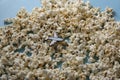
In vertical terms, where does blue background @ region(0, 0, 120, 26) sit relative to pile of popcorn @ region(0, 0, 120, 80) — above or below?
above

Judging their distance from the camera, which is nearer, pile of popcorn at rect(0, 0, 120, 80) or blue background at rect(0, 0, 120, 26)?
pile of popcorn at rect(0, 0, 120, 80)

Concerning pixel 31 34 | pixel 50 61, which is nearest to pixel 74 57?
pixel 50 61

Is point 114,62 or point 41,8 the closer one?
point 114,62

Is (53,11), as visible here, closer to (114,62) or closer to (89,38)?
(89,38)

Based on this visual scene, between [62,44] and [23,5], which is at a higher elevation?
[23,5]
